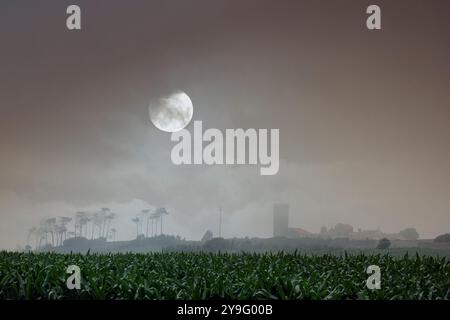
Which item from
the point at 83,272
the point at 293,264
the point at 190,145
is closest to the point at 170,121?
the point at 190,145

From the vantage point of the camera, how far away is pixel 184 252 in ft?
43.9

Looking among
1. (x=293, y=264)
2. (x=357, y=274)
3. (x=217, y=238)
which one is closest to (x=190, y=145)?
(x=217, y=238)

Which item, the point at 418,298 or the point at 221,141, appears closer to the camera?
the point at 418,298

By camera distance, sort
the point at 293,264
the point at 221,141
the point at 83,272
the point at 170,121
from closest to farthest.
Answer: the point at 83,272
the point at 293,264
the point at 221,141
the point at 170,121

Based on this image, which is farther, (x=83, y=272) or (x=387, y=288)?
(x=83, y=272)

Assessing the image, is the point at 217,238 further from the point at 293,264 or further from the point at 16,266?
the point at 16,266

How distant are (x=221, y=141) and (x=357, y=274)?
21.5 ft

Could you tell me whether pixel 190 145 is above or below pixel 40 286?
above

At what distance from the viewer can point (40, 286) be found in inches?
305
